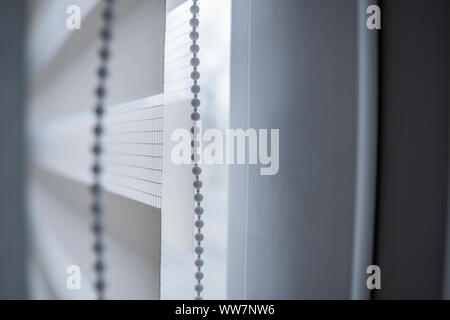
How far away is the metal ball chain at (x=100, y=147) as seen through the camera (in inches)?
18.2

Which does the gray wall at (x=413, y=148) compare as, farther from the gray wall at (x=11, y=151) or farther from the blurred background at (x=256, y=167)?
the gray wall at (x=11, y=151)

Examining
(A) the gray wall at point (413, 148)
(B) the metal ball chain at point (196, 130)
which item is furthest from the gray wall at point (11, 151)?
(A) the gray wall at point (413, 148)

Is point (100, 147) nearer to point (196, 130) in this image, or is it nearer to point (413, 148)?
point (196, 130)

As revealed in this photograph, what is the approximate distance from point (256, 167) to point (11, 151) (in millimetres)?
316

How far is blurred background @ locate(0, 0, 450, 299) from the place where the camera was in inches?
21.0

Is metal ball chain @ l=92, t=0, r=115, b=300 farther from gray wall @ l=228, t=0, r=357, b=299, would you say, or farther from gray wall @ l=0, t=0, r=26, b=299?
gray wall @ l=228, t=0, r=357, b=299

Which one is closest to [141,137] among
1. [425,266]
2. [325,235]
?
[325,235]

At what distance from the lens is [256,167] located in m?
0.61

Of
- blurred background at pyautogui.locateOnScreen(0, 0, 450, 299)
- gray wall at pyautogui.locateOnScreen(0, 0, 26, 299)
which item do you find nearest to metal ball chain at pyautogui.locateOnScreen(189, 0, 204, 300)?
blurred background at pyautogui.locateOnScreen(0, 0, 450, 299)

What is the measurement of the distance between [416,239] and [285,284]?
19 cm

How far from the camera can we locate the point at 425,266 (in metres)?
0.53

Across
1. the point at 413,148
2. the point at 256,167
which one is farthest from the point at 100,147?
the point at 413,148

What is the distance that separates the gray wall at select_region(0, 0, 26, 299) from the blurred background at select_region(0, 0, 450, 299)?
27 millimetres
